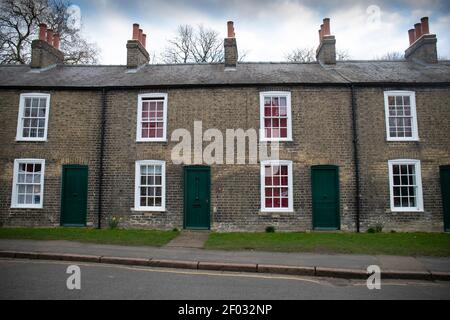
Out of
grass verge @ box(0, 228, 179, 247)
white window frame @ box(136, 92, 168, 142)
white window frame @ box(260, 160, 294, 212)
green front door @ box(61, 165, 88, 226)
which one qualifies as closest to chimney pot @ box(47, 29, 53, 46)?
white window frame @ box(136, 92, 168, 142)

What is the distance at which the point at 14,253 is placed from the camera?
8602mm

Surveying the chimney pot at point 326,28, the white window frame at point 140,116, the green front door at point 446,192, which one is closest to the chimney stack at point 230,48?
the white window frame at point 140,116

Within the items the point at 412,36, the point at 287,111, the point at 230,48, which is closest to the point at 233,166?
the point at 287,111

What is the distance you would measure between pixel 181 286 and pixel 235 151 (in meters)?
8.23

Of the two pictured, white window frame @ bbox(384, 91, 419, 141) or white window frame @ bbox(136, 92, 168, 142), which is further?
white window frame @ bbox(136, 92, 168, 142)

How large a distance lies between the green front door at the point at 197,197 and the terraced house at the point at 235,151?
5 centimetres

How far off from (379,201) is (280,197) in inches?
172

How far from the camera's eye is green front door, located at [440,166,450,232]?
13.2 m

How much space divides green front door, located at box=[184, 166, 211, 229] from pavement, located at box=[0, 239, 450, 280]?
149 inches

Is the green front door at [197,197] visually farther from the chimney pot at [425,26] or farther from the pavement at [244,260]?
the chimney pot at [425,26]

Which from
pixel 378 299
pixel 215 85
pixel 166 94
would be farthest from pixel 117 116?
pixel 378 299

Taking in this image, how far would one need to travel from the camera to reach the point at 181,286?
6.18 meters

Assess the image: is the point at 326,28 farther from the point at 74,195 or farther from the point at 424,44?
the point at 74,195

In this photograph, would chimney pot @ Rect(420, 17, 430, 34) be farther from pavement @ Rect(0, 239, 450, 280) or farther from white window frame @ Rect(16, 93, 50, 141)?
white window frame @ Rect(16, 93, 50, 141)
